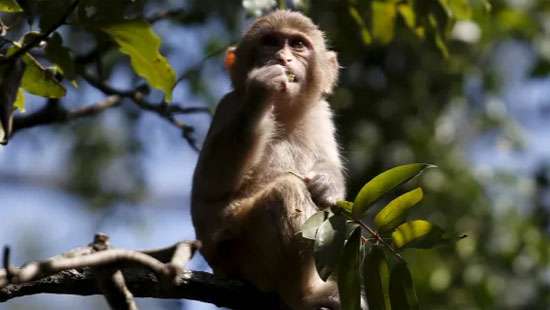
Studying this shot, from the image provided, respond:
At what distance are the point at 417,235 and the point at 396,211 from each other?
14 centimetres

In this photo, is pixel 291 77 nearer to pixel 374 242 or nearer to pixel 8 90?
pixel 374 242

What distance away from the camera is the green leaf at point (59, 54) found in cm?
458

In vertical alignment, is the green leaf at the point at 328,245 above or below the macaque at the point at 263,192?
below

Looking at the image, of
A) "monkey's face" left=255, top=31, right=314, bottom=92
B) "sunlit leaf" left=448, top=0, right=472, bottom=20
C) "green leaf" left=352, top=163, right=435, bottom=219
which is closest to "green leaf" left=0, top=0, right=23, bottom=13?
"green leaf" left=352, top=163, right=435, bottom=219

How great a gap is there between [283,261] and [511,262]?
248 inches

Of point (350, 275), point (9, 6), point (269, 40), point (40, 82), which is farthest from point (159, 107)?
point (350, 275)

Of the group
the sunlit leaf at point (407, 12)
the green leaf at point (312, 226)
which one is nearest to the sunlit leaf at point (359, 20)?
the sunlit leaf at point (407, 12)

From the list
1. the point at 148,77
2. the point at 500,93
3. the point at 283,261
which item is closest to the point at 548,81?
the point at 500,93

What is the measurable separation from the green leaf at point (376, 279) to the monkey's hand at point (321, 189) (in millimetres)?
1795

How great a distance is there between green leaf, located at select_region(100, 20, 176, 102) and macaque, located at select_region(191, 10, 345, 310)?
31.1 inches

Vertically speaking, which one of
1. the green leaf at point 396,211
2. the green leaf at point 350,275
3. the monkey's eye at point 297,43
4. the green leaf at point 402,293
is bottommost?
the green leaf at point 402,293

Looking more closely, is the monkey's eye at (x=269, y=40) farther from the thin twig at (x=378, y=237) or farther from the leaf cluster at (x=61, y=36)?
the thin twig at (x=378, y=237)

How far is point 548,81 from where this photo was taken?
12.8m

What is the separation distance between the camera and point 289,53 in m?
6.69
